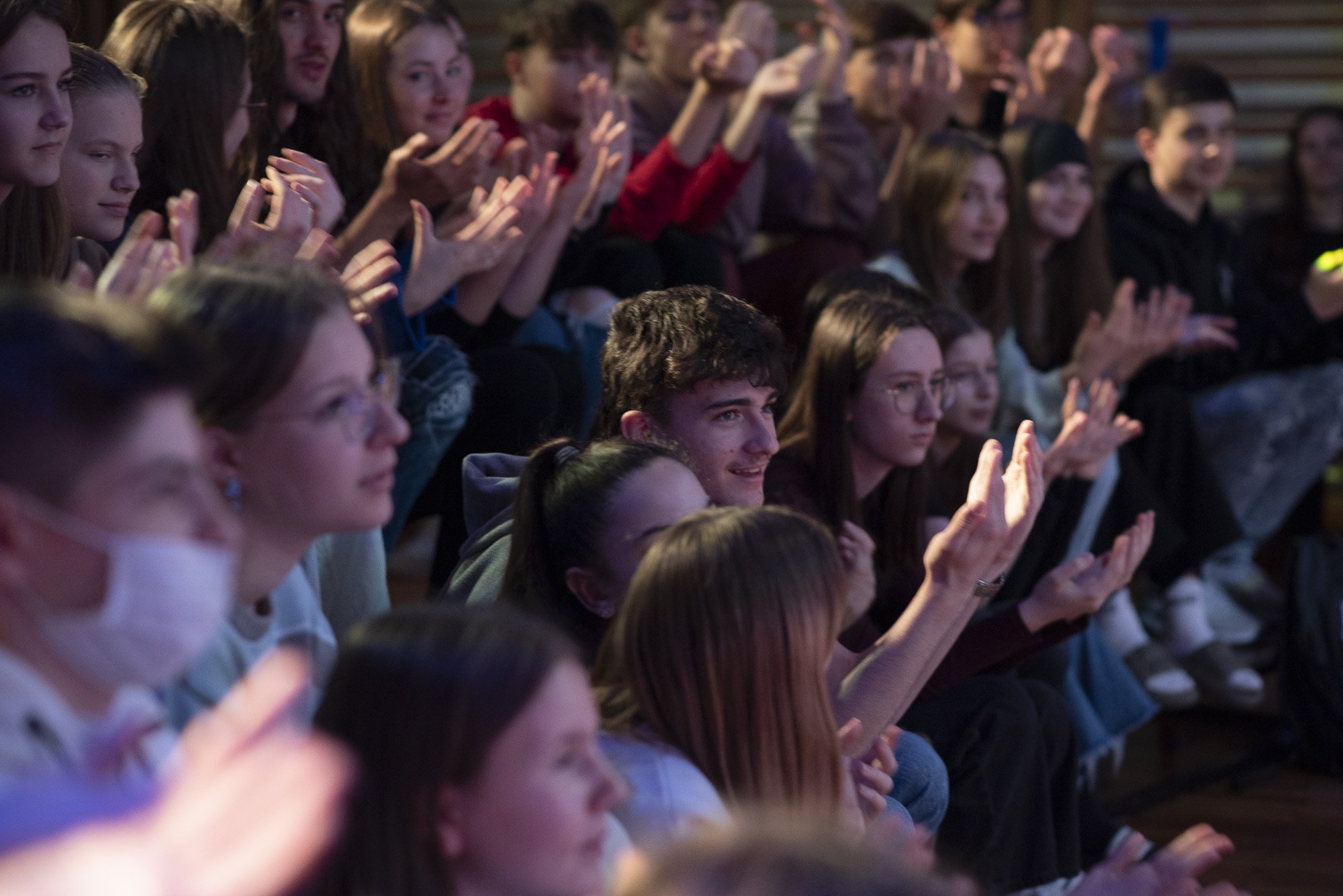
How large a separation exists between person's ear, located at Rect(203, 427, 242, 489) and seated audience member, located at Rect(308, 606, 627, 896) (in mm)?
288

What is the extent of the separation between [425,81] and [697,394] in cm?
115

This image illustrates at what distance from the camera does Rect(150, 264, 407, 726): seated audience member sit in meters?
1.37

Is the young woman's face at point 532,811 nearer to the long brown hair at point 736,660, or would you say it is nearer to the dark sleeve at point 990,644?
the long brown hair at point 736,660

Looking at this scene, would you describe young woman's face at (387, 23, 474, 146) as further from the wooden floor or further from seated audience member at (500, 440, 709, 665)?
the wooden floor

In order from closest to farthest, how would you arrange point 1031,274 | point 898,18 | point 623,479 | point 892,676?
point 623,479 < point 892,676 < point 1031,274 < point 898,18

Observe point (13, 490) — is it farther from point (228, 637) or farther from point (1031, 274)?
point (1031, 274)

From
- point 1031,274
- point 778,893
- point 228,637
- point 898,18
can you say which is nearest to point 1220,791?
point 1031,274

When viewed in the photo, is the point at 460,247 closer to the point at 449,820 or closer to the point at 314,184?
the point at 314,184

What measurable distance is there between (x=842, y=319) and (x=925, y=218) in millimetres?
977

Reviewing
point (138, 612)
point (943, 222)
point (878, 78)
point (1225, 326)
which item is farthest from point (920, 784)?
point (878, 78)

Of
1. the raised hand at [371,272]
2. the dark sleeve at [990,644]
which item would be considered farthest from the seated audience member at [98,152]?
the dark sleeve at [990,644]

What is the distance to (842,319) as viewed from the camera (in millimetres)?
2627

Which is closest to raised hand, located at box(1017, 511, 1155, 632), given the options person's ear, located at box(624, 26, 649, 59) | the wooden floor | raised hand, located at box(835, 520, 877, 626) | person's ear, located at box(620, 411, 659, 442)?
raised hand, located at box(835, 520, 877, 626)

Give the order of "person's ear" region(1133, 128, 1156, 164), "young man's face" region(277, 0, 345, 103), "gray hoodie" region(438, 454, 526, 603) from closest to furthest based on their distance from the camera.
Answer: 1. "gray hoodie" region(438, 454, 526, 603)
2. "young man's face" region(277, 0, 345, 103)
3. "person's ear" region(1133, 128, 1156, 164)
